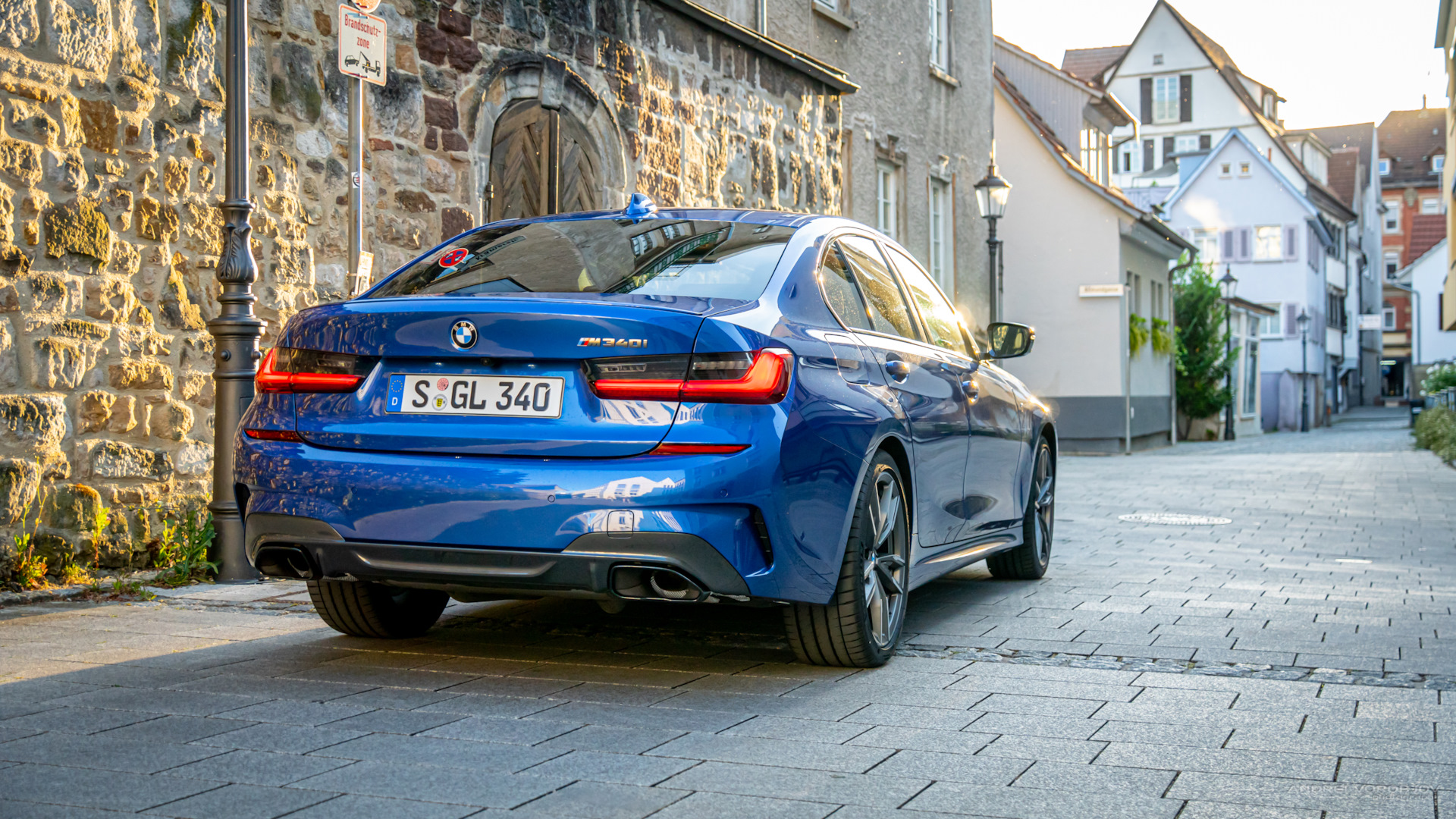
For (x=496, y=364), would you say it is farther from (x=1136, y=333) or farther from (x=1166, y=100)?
(x=1166, y=100)

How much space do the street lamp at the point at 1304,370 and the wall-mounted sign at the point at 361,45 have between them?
4737cm

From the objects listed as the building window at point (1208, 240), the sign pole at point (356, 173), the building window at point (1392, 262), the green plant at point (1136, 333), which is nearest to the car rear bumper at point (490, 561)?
the sign pole at point (356, 173)

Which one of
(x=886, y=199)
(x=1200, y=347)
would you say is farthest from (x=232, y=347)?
(x=1200, y=347)

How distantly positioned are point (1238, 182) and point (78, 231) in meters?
A: 56.7

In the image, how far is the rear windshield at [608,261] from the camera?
191 inches

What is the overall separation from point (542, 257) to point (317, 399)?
0.98 metres

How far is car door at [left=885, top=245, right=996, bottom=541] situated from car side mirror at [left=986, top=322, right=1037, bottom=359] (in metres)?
0.25

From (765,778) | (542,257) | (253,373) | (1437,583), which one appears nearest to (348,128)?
(253,373)

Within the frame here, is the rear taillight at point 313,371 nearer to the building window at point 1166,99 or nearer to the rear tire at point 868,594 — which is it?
the rear tire at point 868,594

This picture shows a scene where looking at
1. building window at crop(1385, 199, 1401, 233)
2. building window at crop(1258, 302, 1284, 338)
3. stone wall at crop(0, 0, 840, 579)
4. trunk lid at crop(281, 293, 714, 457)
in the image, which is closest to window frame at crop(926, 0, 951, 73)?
stone wall at crop(0, 0, 840, 579)

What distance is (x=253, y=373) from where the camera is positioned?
277 inches

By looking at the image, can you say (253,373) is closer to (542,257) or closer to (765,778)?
(542,257)

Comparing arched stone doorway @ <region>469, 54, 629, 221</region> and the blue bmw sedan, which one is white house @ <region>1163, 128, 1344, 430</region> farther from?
the blue bmw sedan

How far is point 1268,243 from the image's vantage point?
2311 inches
